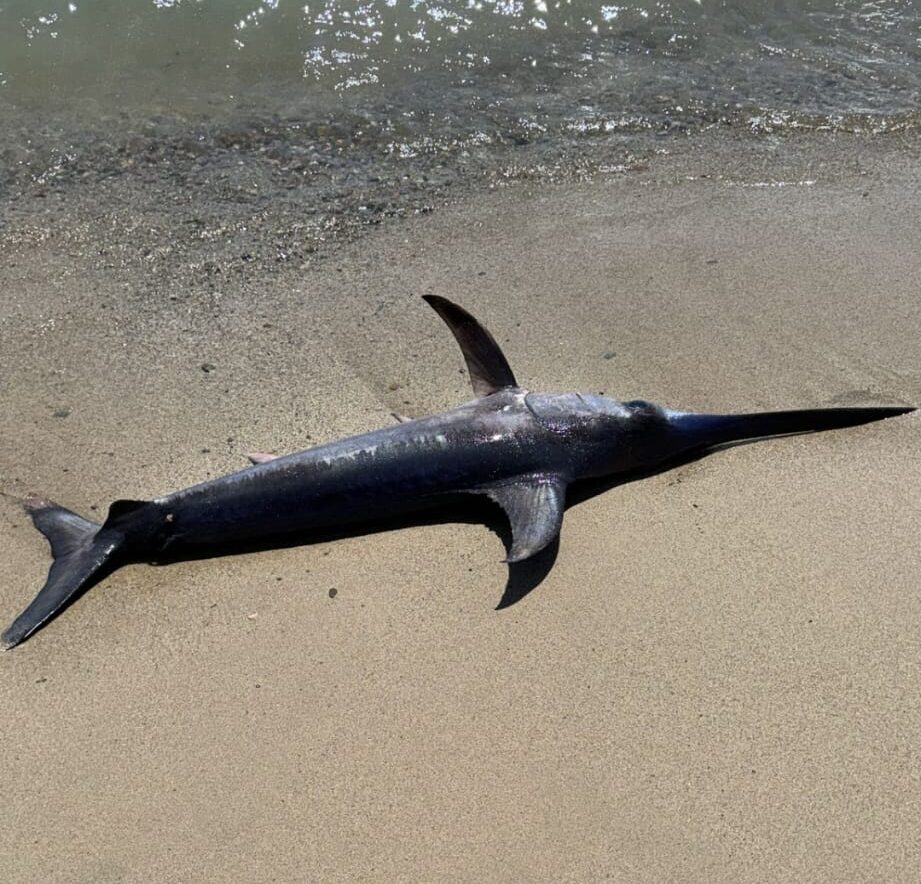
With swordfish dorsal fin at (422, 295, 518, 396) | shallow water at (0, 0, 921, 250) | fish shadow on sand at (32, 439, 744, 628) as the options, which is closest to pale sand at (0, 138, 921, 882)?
fish shadow on sand at (32, 439, 744, 628)

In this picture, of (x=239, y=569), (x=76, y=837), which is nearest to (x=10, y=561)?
(x=239, y=569)

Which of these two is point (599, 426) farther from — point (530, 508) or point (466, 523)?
point (466, 523)

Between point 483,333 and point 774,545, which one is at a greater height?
point 483,333

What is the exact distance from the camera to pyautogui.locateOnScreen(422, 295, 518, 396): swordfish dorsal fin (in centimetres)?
432

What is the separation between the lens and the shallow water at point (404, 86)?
681 centimetres

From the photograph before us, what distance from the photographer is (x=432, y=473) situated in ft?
13.0

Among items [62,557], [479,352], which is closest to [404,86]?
[479,352]

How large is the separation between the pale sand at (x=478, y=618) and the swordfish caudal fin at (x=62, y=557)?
0.07 metres

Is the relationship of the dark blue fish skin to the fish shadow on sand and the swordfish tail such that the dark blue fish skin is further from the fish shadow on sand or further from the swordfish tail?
the swordfish tail

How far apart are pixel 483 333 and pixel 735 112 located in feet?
13.4

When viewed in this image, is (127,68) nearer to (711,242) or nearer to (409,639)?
(711,242)

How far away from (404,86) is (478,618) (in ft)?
17.8

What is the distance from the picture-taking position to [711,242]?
18.9 ft

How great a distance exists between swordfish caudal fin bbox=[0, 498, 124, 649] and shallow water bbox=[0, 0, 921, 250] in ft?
9.43
